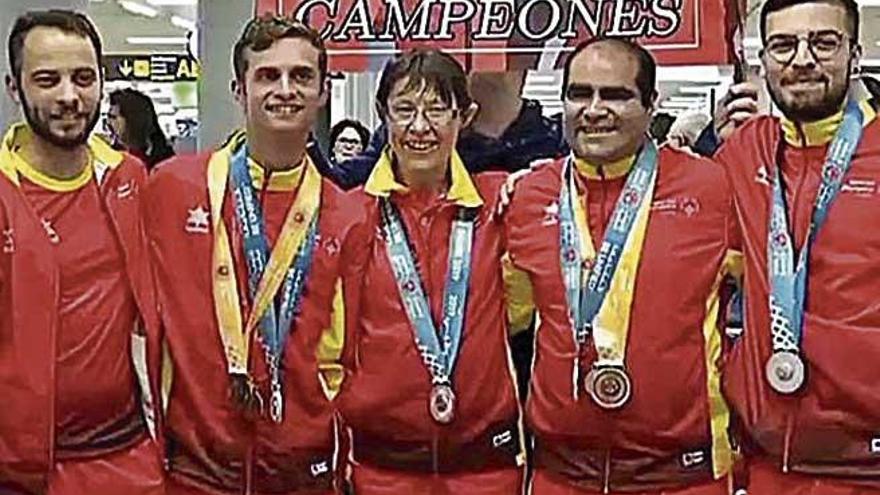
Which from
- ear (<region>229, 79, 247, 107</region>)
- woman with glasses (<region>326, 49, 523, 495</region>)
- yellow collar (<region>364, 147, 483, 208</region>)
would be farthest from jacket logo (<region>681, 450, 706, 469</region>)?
ear (<region>229, 79, 247, 107</region>)

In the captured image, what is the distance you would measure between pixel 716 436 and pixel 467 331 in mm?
650

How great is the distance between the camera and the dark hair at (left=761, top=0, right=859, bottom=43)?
4.00 metres

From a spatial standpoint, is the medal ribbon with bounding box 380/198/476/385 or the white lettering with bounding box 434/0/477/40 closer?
the medal ribbon with bounding box 380/198/476/385

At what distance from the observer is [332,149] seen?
8.53 metres

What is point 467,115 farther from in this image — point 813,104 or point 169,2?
point 169,2

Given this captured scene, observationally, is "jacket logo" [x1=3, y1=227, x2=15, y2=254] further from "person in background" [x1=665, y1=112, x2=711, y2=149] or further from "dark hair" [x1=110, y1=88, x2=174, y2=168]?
"dark hair" [x1=110, y1=88, x2=174, y2=168]

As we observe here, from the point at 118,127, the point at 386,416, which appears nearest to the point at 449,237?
the point at 386,416

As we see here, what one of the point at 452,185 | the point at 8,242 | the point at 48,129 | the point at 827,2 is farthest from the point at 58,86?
the point at 827,2

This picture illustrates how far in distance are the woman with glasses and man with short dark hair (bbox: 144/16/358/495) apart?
3.8 inches

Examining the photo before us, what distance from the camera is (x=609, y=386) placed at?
4.03 metres

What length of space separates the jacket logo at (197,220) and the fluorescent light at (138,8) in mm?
16206

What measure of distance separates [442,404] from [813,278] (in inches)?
36.5

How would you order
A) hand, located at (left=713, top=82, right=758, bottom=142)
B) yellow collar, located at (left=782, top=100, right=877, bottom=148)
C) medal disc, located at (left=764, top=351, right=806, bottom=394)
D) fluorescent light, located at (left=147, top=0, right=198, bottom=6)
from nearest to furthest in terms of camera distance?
1. medal disc, located at (left=764, top=351, right=806, bottom=394)
2. yellow collar, located at (left=782, top=100, right=877, bottom=148)
3. hand, located at (left=713, top=82, right=758, bottom=142)
4. fluorescent light, located at (left=147, top=0, right=198, bottom=6)

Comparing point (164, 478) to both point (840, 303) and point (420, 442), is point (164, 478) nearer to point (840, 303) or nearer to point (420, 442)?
point (420, 442)
